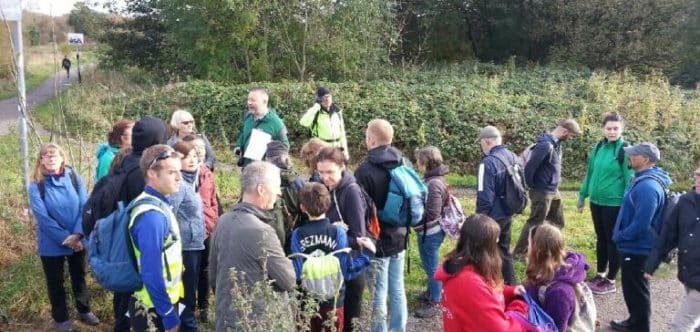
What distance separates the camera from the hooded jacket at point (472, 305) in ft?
10.6

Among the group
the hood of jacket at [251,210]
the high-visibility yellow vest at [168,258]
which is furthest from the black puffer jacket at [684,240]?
the high-visibility yellow vest at [168,258]

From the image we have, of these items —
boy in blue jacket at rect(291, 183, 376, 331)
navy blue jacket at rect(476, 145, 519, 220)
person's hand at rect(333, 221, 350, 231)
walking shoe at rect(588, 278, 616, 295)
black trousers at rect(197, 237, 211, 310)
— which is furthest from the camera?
walking shoe at rect(588, 278, 616, 295)

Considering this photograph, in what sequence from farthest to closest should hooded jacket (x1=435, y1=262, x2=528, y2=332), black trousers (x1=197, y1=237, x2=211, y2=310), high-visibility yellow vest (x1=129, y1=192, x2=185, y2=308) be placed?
black trousers (x1=197, y1=237, x2=211, y2=310) < high-visibility yellow vest (x1=129, y1=192, x2=185, y2=308) < hooded jacket (x1=435, y1=262, x2=528, y2=332)

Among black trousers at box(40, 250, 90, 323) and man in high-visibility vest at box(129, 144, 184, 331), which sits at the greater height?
man in high-visibility vest at box(129, 144, 184, 331)

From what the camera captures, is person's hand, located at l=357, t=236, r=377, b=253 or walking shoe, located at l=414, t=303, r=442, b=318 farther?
walking shoe, located at l=414, t=303, r=442, b=318

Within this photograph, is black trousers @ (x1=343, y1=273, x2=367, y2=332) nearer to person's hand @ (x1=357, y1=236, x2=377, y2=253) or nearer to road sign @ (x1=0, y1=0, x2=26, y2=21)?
person's hand @ (x1=357, y1=236, x2=377, y2=253)

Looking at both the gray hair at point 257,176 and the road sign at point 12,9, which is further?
the road sign at point 12,9

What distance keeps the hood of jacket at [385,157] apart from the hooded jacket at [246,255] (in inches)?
58.4

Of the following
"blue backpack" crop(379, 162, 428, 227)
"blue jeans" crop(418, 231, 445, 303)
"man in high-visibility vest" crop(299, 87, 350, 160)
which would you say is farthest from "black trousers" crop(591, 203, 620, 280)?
"man in high-visibility vest" crop(299, 87, 350, 160)

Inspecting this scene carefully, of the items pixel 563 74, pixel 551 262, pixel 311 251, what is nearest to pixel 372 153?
pixel 311 251

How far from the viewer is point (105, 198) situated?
4.14 metres

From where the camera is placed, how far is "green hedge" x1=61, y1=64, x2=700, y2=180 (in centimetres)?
1274

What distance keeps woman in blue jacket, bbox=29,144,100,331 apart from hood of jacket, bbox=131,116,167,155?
3.33 feet

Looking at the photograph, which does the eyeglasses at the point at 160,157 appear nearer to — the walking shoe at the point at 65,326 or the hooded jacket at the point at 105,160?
the hooded jacket at the point at 105,160
